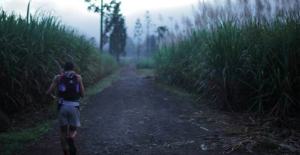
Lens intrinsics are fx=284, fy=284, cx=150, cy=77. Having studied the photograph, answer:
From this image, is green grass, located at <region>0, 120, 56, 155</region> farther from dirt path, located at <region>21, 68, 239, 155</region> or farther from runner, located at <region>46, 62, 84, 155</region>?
runner, located at <region>46, 62, 84, 155</region>

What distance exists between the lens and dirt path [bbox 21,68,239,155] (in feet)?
14.6

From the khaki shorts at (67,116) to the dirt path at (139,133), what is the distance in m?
0.60

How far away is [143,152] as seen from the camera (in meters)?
4.34

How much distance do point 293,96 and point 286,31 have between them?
1.39m

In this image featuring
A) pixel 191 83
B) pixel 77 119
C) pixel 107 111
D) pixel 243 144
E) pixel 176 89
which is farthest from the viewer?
pixel 176 89

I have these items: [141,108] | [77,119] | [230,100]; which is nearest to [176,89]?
[141,108]

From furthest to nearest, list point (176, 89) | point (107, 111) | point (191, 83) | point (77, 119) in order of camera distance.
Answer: point (176, 89)
point (191, 83)
point (107, 111)
point (77, 119)

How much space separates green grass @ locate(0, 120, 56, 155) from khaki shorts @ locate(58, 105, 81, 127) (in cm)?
104

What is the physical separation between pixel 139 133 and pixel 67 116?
5.71 ft

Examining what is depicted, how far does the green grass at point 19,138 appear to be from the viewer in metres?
4.43

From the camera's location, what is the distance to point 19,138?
4.90 m

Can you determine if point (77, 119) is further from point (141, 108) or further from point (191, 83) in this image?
point (191, 83)

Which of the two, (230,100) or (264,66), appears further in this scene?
(230,100)

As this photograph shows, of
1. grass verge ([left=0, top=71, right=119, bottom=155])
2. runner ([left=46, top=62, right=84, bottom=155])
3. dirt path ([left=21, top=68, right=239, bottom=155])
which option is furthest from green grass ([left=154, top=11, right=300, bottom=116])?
grass verge ([left=0, top=71, right=119, bottom=155])
